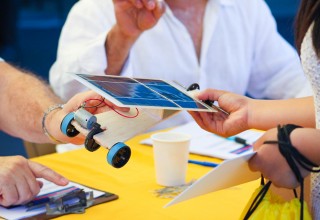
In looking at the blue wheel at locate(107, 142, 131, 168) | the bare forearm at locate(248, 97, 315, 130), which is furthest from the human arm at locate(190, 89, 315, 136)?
the blue wheel at locate(107, 142, 131, 168)

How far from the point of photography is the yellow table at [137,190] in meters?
1.06

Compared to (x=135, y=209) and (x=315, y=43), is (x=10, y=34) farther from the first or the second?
(x=315, y=43)

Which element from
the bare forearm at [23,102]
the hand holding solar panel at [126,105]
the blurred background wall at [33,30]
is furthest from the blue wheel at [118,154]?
the blurred background wall at [33,30]

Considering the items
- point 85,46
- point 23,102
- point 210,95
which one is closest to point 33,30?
point 85,46

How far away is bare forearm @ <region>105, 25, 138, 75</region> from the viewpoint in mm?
1915

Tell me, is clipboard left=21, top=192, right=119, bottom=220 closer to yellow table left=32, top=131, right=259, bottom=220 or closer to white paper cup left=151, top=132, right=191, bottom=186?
yellow table left=32, top=131, right=259, bottom=220

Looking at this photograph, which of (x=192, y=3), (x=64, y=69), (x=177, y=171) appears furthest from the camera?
(x=192, y=3)

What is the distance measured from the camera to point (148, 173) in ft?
4.31

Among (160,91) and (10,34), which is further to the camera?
(10,34)

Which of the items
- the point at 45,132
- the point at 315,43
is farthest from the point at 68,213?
the point at 315,43

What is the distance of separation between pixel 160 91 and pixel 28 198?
35cm

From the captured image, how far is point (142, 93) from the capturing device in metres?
0.91

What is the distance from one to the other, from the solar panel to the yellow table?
22cm

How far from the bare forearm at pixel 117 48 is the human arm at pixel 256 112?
2.91 ft
